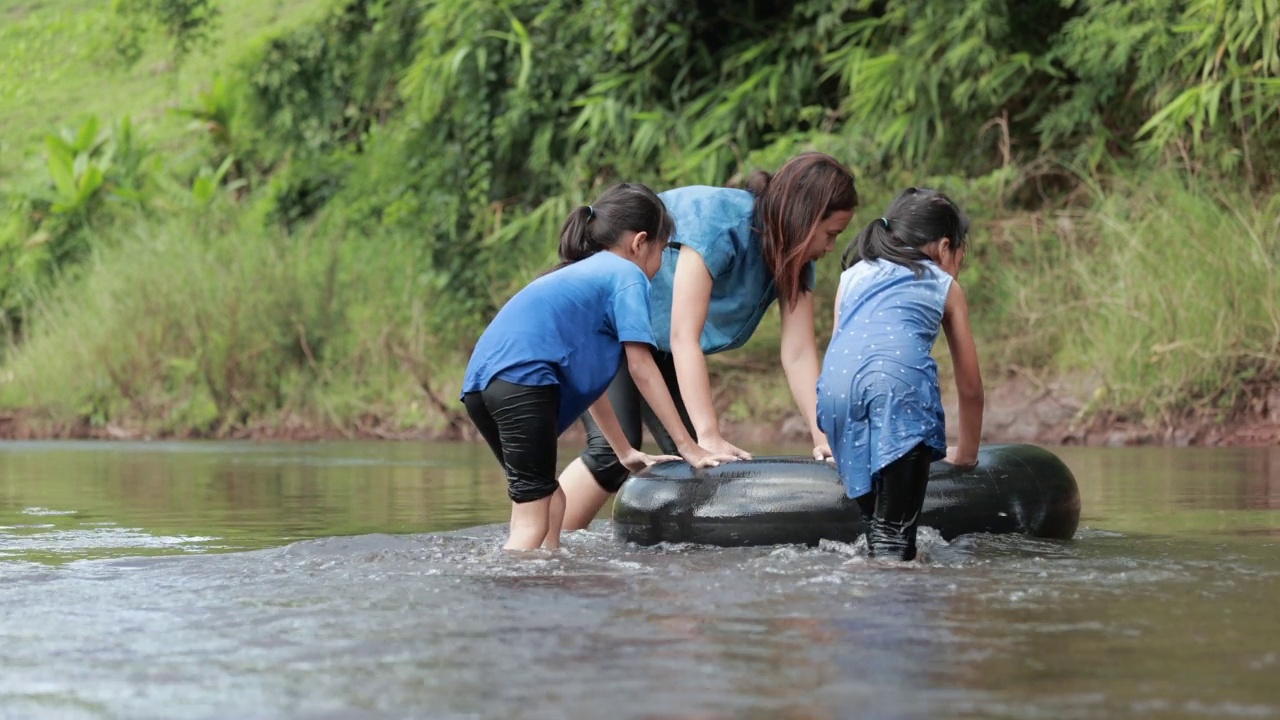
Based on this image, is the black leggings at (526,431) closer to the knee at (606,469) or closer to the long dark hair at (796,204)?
the knee at (606,469)

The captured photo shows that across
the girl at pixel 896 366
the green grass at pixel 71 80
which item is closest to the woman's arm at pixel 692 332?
the girl at pixel 896 366

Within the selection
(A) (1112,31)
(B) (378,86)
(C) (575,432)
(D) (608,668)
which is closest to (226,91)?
(B) (378,86)

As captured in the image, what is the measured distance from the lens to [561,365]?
16.0ft

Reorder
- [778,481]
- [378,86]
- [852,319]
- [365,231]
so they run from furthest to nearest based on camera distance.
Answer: [378,86]
[365,231]
[778,481]
[852,319]

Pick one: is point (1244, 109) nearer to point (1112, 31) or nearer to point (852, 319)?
point (1112, 31)

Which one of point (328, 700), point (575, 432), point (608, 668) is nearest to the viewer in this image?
point (328, 700)

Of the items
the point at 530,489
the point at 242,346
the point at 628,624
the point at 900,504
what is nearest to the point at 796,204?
the point at 900,504

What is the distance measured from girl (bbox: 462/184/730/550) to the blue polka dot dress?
0.57 meters

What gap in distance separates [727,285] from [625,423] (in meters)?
0.60

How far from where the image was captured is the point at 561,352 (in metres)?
4.88

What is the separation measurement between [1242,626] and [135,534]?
13.6ft

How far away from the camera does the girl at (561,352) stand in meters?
4.87

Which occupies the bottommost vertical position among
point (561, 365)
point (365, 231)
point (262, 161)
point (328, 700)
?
point (328, 700)

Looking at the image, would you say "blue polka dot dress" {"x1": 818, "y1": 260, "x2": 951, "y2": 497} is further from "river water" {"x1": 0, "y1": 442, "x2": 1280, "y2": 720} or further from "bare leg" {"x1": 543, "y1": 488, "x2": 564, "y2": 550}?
"bare leg" {"x1": 543, "y1": 488, "x2": 564, "y2": 550}
